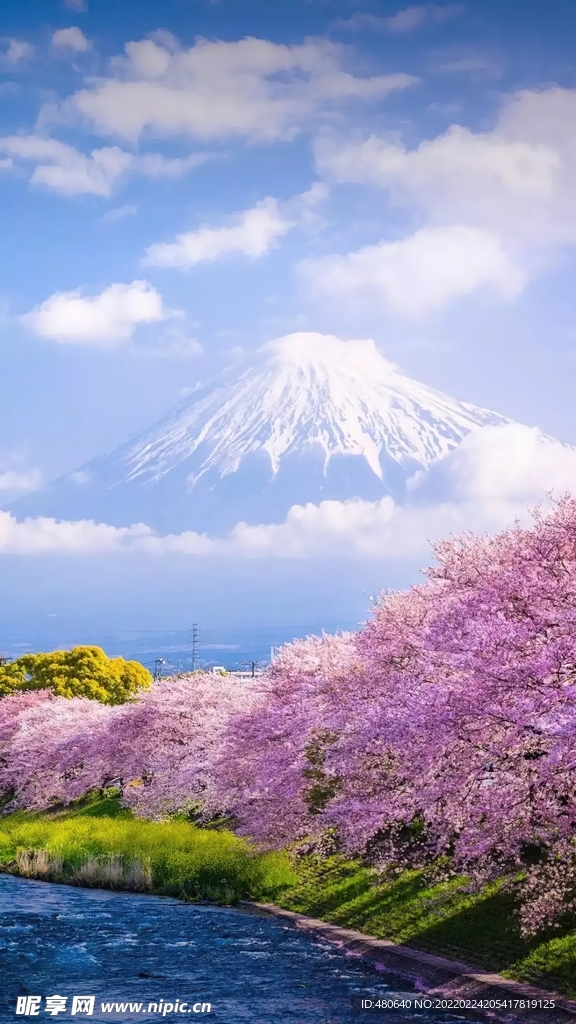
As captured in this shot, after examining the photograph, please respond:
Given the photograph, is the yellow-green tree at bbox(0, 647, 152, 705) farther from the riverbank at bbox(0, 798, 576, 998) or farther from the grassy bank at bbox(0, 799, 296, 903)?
the grassy bank at bbox(0, 799, 296, 903)

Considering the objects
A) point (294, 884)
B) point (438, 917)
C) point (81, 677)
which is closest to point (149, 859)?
point (294, 884)

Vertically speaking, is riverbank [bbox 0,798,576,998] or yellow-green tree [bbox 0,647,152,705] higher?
yellow-green tree [bbox 0,647,152,705]

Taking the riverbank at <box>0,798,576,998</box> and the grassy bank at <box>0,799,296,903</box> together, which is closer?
the riverbank at <box>0,798,576,998</box>

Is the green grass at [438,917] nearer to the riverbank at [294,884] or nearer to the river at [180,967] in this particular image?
the riverbank at [294,884]

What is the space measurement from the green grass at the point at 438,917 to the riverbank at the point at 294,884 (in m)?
0.03

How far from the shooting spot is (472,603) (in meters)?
20.6

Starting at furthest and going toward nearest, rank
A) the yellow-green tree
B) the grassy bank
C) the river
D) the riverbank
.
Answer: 1. the yellow-green tree
2. the grassy bank
3. the riverbank
4. the river

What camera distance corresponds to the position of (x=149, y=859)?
33938mm

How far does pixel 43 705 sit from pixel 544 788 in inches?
1666

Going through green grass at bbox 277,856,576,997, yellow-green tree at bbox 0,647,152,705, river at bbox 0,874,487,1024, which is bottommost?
river at bbox 0,874,487,1024

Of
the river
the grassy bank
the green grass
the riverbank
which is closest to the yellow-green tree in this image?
the riverbank

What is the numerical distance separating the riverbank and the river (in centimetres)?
146

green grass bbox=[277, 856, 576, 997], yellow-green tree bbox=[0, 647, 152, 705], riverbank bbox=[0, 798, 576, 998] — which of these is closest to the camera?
green grass bbox=[277, 856, 576, 997]

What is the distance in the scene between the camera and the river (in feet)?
64.2
